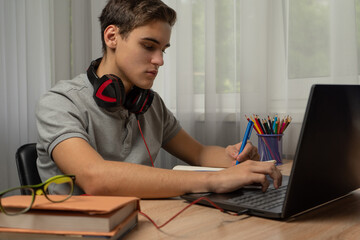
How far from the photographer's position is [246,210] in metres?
0.72

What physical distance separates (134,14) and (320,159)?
2.57 feet

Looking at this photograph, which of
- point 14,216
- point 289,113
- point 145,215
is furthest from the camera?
point 289,113

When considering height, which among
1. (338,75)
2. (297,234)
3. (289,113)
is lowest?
(297,234)

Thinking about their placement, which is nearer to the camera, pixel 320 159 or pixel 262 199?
pixel 320 159

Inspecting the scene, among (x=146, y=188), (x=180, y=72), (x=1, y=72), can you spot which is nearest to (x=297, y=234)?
(x=146, y=188)

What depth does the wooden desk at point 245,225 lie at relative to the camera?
61 cm

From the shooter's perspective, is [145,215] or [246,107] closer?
[145,215]

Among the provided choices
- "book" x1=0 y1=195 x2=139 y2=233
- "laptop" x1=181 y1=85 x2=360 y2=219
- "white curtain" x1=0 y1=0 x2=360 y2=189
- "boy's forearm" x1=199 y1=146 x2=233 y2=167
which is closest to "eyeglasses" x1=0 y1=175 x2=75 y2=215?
"book" x1=0 y1=195 x2=139 y2=233

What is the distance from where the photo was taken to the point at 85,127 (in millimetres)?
1115

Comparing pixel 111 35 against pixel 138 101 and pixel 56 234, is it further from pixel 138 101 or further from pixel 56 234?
pixel 56 234

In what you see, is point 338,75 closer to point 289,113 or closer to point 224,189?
point 289,113

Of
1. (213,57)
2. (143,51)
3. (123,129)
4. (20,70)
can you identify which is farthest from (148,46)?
(20,70)

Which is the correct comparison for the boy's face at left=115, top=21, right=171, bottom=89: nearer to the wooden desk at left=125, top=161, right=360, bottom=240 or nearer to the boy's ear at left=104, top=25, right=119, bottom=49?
the boy's ear at left=104, top=25, right=119, bottom=49

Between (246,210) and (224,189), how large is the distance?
133 millimetres
